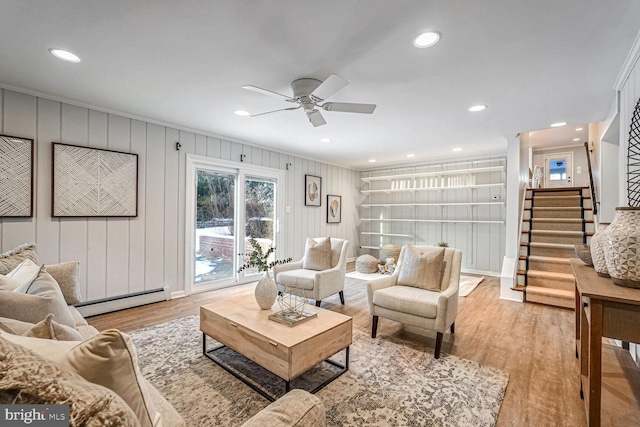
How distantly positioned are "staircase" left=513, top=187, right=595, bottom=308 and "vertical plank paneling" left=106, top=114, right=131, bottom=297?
533 cm

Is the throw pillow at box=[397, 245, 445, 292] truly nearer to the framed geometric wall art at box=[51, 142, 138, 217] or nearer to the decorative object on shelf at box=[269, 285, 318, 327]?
the decorative object on shelf at box=[269, 285, 318, 327]

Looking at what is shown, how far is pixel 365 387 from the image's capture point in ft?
6.75

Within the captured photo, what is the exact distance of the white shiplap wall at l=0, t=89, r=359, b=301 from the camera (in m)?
3.00

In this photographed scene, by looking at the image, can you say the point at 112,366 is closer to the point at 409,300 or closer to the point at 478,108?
the point at 409,300

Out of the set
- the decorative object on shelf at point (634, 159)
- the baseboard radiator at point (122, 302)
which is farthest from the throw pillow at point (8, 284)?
the decorative object on shelf at point (634, 159)

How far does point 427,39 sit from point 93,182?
3728 millimetres

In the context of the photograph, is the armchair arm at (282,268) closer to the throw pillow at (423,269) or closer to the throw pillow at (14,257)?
the throw pillow at (423,269)

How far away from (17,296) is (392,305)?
101 inches

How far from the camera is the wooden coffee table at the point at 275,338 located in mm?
1816

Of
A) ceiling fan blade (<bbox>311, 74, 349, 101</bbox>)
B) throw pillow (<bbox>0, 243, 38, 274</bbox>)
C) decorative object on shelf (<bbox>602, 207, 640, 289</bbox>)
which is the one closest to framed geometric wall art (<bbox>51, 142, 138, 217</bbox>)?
throw pillow (<bbox>0, 243, 38, 274</bbox>)

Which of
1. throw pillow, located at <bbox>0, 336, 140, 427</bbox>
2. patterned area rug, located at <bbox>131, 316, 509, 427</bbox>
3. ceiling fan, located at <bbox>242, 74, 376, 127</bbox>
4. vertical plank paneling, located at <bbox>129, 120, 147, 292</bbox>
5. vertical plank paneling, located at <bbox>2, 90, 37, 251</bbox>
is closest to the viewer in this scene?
throw pillow, located at <bbox>0, 336, 140, 427</bbox>

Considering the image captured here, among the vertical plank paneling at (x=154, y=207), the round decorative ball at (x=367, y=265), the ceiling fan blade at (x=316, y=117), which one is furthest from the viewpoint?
the round decorative ball at (x=367, y=265)

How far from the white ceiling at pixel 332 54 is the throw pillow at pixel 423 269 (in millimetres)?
1620

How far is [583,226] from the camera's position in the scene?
455 cm
